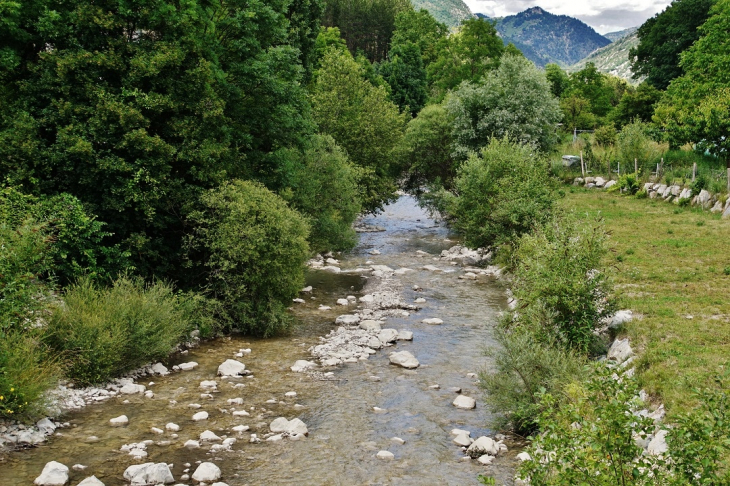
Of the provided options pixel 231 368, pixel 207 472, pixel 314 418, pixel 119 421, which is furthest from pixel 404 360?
pixel 119 421

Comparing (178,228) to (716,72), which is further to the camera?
(716,72)

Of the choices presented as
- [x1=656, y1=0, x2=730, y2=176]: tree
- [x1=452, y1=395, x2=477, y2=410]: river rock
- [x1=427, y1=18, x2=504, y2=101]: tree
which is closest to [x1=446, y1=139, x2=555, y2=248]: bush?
[x1=656, y1=0, x2=730, y2=176]: tree

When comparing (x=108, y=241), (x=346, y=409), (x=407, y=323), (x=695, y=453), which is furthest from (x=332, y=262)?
(x=695, y=453)

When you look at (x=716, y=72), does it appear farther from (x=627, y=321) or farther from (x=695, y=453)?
(x=695, y=453)

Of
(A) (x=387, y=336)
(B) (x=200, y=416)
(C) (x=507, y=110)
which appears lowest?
(A) (x=387, y=336)

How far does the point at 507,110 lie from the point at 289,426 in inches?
1206

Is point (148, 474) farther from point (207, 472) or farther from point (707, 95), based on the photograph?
point (707, 95)

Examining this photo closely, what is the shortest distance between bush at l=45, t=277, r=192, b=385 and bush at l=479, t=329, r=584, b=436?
29.4ft

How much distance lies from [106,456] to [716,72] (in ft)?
131

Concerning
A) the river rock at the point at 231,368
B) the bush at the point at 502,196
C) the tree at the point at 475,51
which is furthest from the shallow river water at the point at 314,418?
the tree at the point at 475,51

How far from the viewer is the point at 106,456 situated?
10.9 meters

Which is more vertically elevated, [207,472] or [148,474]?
[148,474]

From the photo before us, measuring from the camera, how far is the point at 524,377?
12094 mm

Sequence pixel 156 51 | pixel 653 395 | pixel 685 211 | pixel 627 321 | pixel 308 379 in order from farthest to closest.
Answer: pixel 685 211 → pixel 156 51 → pixel 308 379 → pixel 627 321 → pixel 653 395
